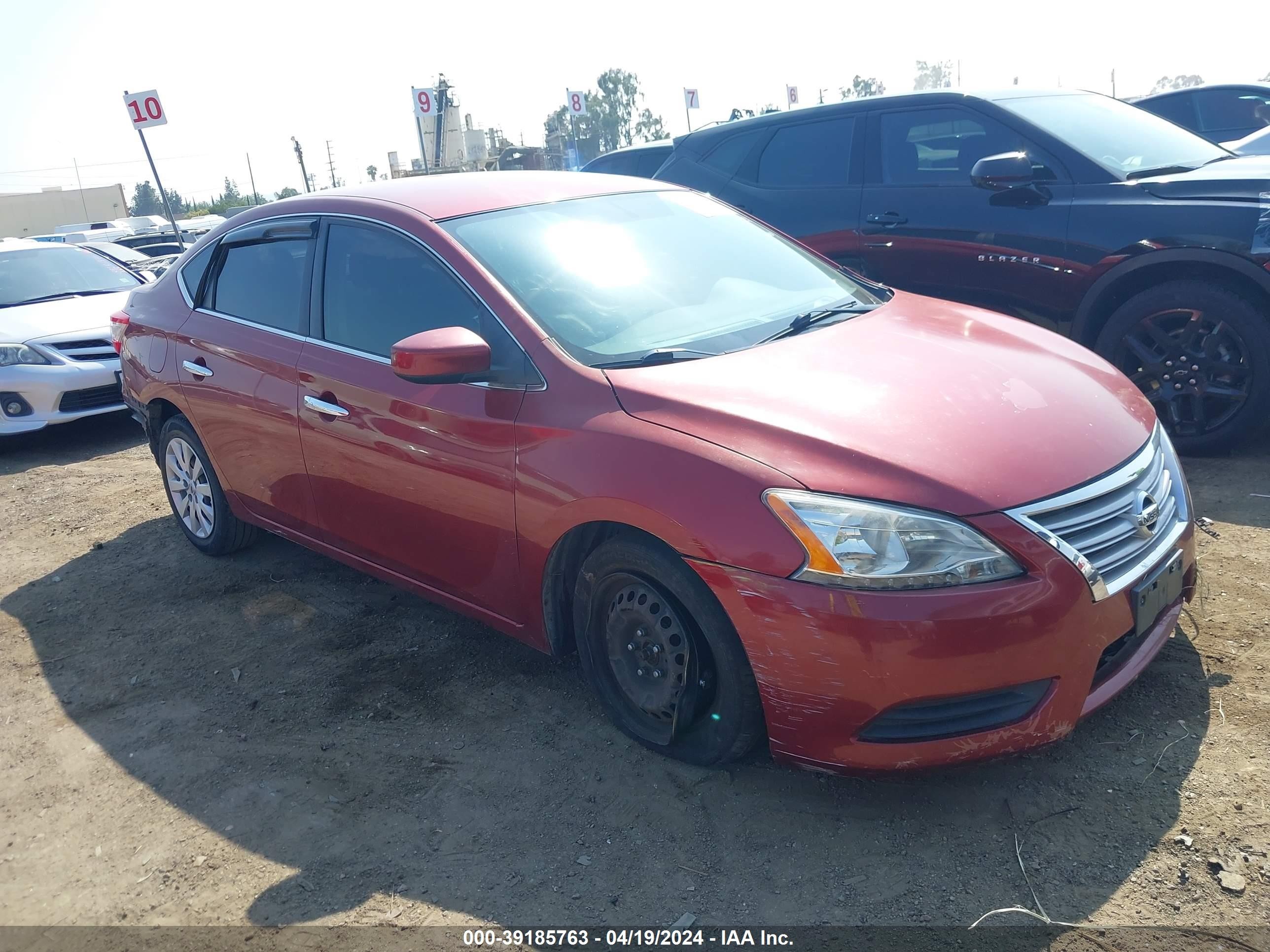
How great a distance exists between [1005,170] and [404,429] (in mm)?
3470

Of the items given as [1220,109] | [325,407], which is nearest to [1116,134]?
[325,407]

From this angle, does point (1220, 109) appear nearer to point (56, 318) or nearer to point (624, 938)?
point (624, 938)

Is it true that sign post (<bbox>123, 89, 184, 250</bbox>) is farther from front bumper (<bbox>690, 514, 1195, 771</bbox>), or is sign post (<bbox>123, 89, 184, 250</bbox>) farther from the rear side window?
front bumper (<bbox>690, 514, 1195, 771</bbox>)

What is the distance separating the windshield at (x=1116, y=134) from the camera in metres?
5.21

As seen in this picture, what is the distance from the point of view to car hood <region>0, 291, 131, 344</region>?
779 cm

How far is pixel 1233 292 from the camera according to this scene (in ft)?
15.0

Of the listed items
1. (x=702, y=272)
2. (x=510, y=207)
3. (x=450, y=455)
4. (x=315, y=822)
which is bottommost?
(x=315, y=822)

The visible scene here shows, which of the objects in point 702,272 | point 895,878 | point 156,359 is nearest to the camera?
point 895,878

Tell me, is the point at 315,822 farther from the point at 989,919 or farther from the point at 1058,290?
the point at 1058,290

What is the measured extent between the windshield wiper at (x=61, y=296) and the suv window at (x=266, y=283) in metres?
5.01

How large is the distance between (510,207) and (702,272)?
76 centimetres

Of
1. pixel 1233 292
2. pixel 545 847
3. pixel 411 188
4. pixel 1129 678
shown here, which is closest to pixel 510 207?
pixel 411 188

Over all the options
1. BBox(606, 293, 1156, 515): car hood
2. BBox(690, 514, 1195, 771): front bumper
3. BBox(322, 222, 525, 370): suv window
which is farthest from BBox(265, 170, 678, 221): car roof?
BBox(690, 514, 1195, 771): front bumper

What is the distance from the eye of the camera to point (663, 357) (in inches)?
121
